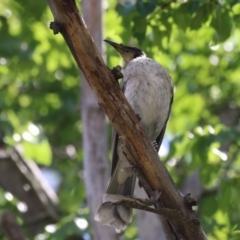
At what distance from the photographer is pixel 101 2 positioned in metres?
6.70

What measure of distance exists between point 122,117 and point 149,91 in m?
1.64

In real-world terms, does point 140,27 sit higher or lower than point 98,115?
lower

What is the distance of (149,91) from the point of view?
6.00 metres

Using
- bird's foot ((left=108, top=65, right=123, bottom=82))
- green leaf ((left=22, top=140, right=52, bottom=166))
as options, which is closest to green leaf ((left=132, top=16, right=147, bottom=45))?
bird's foot ((left=108, top=65, right=123, bottom=82))

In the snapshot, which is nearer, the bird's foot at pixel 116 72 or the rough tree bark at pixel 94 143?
the bird's foot at pixel 116 72

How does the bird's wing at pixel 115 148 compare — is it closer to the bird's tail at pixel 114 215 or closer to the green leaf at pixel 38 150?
the bird's tail at pixel 114 215

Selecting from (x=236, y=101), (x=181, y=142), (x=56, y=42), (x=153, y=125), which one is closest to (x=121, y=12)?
(x=153, y=125)

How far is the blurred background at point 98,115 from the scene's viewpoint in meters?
5.86

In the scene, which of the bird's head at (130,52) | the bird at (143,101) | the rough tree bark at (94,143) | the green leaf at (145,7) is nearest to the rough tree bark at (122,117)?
the green leaf at (145,7)

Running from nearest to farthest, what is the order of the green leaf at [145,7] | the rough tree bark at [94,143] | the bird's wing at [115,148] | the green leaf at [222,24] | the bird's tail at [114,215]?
the green leaf at [145,7] < the green leaf at [222,24] < the bird's tail at [114,215] < the bird's wing at [115,148] < the rough tree bark at [94,143]

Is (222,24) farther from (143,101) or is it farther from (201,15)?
(143,101)

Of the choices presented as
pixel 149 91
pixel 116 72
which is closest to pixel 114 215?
pixel 149 91

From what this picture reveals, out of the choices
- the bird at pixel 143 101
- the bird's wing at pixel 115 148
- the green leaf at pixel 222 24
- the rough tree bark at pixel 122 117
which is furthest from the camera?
the bird at pixel 143 101

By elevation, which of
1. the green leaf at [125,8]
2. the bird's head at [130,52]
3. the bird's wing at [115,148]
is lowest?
the bird's wing at [115,148]
